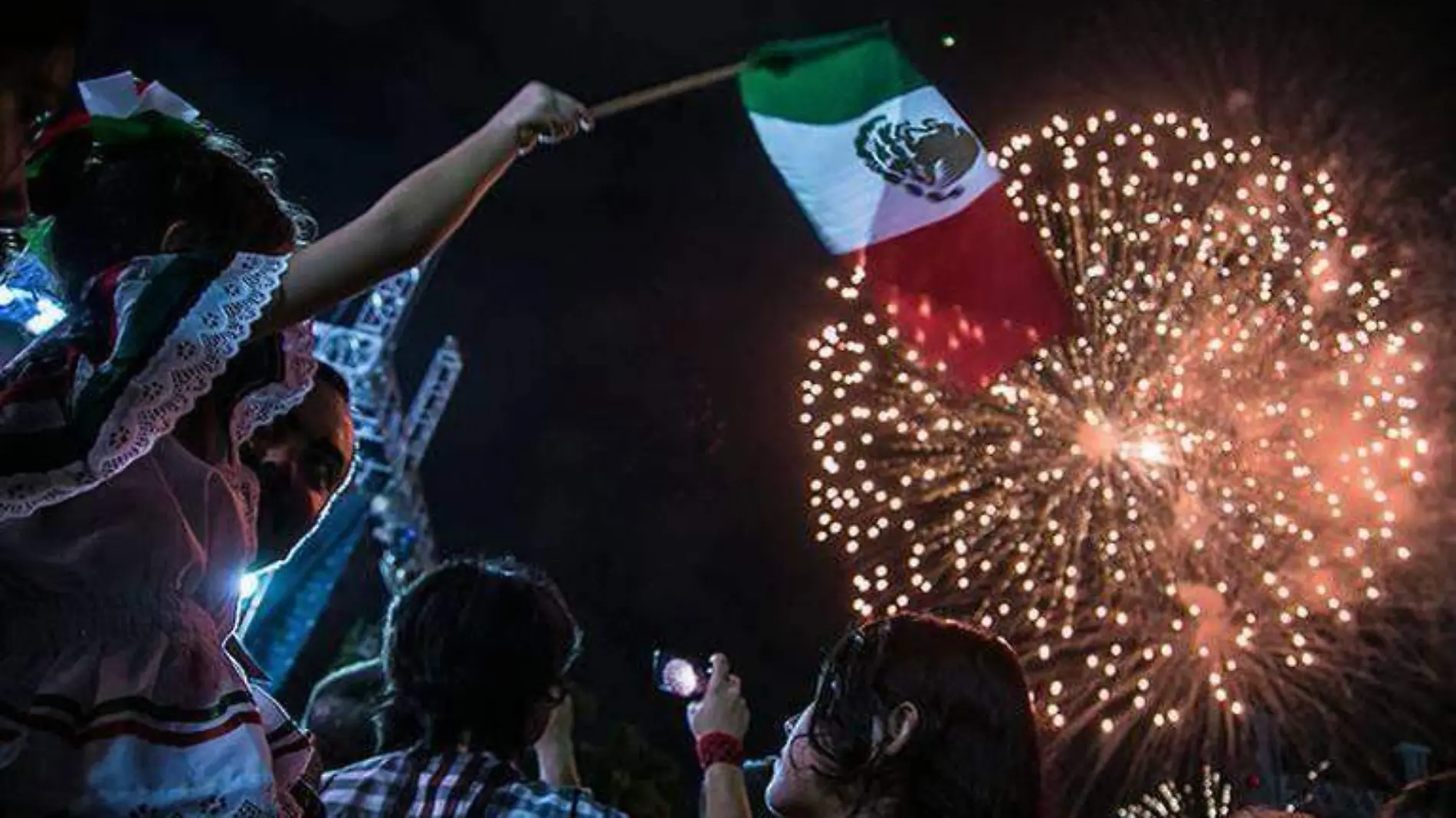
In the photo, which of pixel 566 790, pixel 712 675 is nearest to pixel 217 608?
pixel 566 790

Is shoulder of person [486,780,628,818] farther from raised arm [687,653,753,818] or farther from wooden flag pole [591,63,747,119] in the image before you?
wooden flag pole [591,63,747,119]

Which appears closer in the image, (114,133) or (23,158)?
(23,158)

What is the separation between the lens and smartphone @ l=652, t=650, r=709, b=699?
12.9 feet

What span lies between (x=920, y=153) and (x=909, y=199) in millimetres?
243

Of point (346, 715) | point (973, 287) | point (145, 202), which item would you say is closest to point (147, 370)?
point (145, 202)

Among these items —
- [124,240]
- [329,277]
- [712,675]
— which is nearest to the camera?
[329,277]

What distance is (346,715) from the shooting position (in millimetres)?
3910

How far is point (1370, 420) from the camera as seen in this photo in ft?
38.0

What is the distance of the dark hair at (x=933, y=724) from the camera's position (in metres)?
2.62

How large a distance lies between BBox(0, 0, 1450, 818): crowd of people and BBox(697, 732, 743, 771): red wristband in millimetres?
514

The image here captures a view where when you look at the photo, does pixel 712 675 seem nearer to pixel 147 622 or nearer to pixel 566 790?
pixel 566 790

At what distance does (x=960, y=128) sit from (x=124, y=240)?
14.9 ft

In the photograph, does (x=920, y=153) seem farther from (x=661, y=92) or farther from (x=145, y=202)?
(x=145, y=202)

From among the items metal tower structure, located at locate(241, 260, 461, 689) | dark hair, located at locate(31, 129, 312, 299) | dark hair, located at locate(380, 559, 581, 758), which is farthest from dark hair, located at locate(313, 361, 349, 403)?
metal tower structure, located at locate(241, 260, 461, 689)
